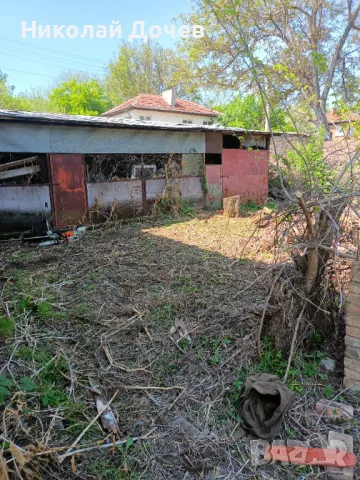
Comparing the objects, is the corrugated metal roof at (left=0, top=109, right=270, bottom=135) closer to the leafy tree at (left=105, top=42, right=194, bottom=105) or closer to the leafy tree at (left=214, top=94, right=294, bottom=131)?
the leafy tree at (left=214, top=94, right=294, bottom=131)

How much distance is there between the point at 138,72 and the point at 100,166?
2630 cm

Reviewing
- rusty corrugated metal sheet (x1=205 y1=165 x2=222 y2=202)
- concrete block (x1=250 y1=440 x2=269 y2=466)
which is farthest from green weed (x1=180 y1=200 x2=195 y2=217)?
concrete block (x1=250 y1=440 x2=269 y2=466)

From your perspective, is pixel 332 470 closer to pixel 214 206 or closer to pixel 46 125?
pixel 46 125

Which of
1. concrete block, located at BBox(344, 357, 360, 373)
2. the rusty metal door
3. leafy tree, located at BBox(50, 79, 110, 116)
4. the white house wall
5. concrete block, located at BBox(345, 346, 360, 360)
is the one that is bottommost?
concrete block, located at BBox(344, 357, 360, 373)

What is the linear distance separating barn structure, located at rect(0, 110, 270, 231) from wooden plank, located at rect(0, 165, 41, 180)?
0.07ft

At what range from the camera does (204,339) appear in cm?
324

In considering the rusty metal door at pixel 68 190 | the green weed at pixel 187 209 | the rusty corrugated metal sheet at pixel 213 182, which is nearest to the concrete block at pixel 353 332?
the rusty metal door at pixel 68 190

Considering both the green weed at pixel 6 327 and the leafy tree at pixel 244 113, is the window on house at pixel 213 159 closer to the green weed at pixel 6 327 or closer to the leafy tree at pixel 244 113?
the leafy tree at pixel 244 113

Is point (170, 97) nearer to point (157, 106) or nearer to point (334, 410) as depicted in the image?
point (157, 106)

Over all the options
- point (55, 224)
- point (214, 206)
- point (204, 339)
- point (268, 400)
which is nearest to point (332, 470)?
point (268, 400)

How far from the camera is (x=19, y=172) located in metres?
7.16

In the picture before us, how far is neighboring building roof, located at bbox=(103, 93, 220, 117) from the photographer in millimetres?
22681

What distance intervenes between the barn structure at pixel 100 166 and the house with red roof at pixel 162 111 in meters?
12.0

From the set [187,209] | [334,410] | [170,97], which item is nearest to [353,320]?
[334,410]
